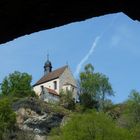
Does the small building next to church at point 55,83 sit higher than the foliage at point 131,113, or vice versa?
the small building next to church at point 55,83

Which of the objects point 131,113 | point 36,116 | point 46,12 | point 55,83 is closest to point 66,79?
point 55,83

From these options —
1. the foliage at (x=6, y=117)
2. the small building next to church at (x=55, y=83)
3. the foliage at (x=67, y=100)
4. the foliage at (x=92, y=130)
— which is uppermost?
the small building next to church at (x=55, y=83)

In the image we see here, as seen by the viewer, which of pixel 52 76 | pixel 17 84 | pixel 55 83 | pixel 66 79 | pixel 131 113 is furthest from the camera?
pixel 52 76

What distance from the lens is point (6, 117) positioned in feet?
245

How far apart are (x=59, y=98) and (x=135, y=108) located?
23320mm

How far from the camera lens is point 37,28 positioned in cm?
228

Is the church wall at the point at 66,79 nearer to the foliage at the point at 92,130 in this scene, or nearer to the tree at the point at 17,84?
the tree at the point at 17,84

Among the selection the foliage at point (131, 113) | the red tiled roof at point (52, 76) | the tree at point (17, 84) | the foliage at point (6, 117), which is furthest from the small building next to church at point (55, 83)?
the foliage at point (6, 117)

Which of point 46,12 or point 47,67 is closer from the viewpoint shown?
point 46,12

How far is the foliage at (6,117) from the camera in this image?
71.4 metres

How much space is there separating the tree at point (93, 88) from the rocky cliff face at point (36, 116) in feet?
58.6

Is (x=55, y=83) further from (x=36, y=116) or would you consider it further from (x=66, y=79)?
(x=36, y=116)

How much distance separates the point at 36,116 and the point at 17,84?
20.7 m

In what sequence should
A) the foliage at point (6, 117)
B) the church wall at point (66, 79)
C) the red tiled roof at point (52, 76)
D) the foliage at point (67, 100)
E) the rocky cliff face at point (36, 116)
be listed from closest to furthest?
the foliage at point (6, 117), the rocky cliff face at point (36, 116), the foliage at point (67, 100), the church wall at point (66, 79), the red tiled roof at point (52, 76)
